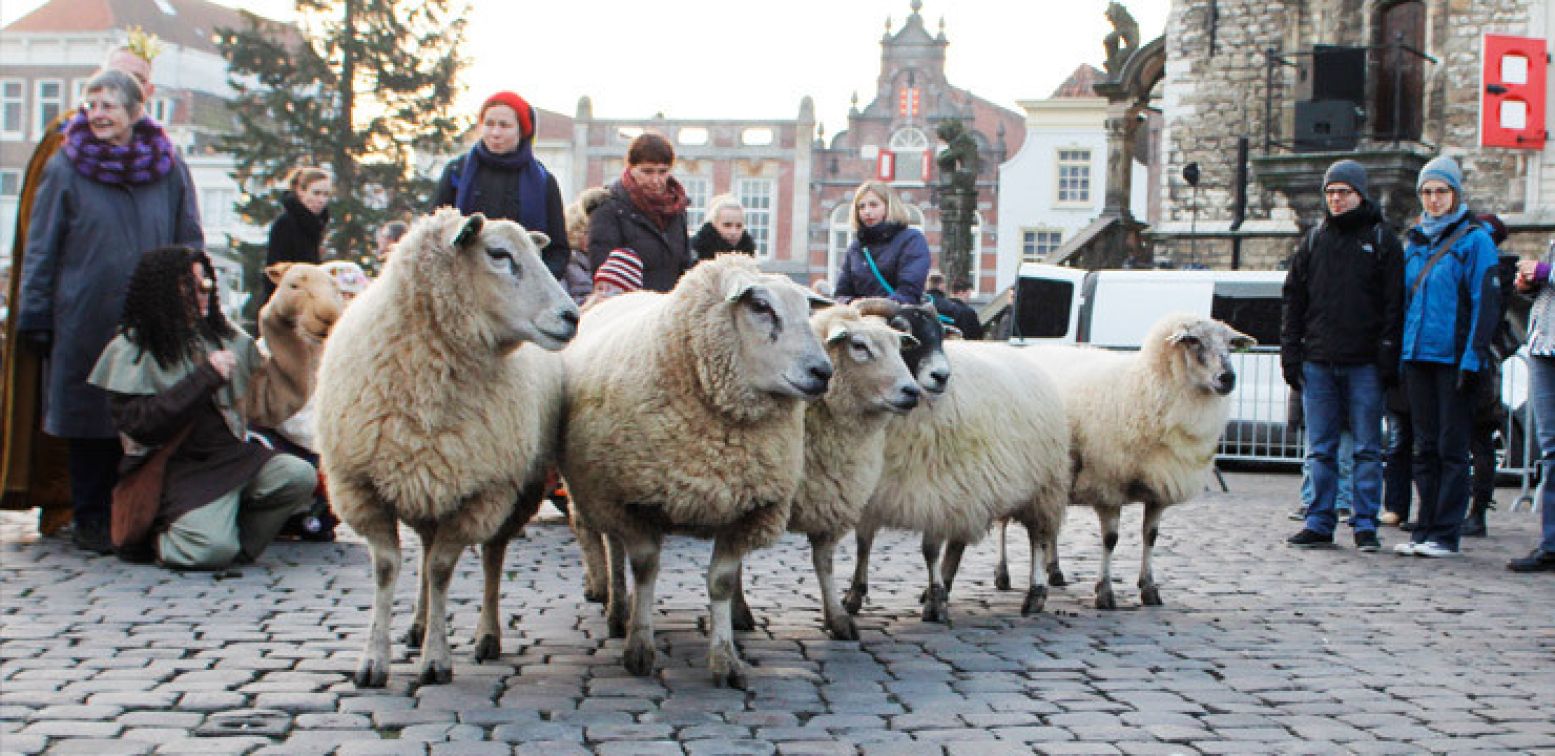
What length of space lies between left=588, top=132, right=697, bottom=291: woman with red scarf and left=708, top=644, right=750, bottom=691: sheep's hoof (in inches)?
126

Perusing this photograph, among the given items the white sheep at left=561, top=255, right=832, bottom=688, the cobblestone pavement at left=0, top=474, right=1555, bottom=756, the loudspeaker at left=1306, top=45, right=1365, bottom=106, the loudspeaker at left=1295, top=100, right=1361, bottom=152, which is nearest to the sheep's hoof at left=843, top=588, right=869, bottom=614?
the cobblestone pavement at left=0, top=474, right=1555, bottom=756

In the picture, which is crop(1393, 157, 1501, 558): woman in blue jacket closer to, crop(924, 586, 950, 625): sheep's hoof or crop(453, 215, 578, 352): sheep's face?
crop(924, 586, 950, 625): sheep's hoof

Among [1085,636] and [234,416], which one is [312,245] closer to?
[234,416]

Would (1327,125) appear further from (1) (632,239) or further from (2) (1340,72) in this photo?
(1) (632,239)

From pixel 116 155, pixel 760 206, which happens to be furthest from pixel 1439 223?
pixel 760 206

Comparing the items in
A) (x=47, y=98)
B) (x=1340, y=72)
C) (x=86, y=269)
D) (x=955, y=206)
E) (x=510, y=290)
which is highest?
(x=47, y=98)

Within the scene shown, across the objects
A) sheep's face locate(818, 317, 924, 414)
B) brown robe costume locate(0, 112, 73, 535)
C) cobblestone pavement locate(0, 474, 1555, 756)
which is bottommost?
cobblestone pavement locate(0, 474, 1555, 756)

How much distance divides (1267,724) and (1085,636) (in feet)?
5.70

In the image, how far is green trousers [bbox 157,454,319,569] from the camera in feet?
26.5

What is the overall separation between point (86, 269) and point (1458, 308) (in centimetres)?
804

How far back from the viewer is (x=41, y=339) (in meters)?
8.81

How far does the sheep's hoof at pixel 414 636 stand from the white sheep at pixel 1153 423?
3378mm

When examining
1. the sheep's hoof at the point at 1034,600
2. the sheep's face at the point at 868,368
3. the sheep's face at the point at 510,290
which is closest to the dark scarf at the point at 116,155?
the sheep's face at the point at 510,290

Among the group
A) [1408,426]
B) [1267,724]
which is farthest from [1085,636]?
[1408,426]
